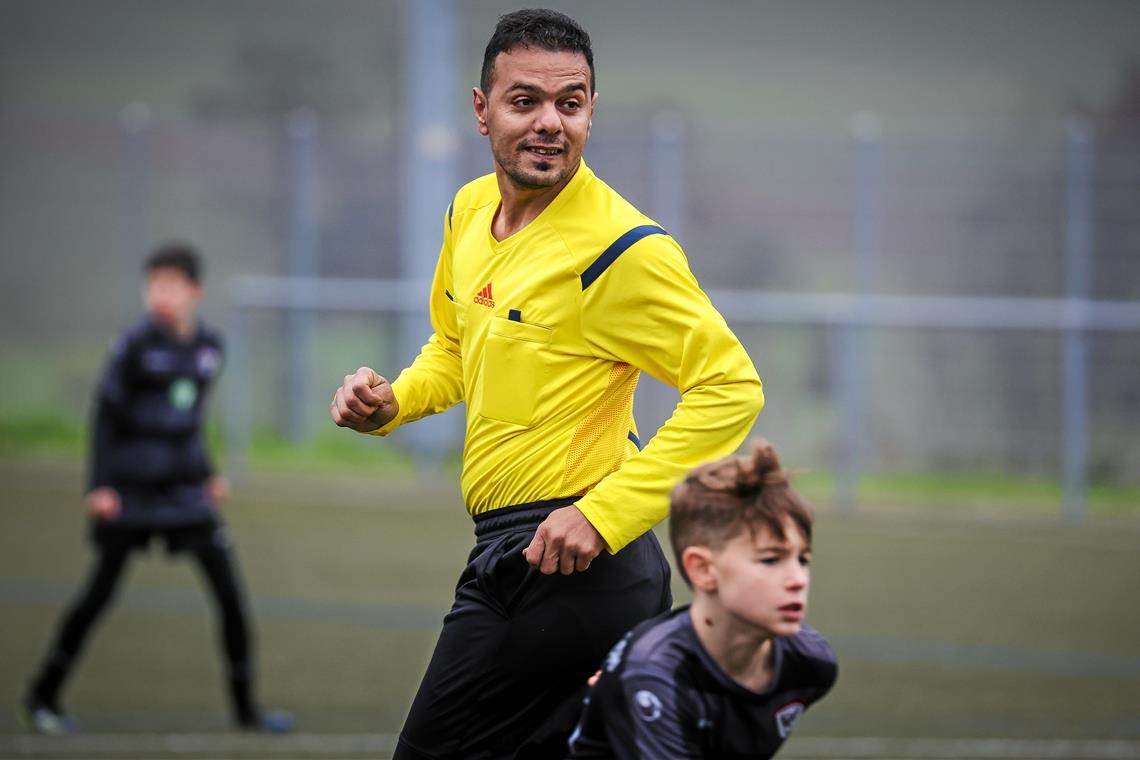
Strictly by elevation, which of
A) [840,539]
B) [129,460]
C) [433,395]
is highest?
[433,395]

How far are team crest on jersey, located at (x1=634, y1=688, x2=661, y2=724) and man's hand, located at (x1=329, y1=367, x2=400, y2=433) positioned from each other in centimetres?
107

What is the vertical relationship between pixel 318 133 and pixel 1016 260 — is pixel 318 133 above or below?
above

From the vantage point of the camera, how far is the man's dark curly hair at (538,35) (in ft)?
12.7

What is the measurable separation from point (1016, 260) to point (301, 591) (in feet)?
22.0

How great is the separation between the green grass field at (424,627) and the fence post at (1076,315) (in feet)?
1.53

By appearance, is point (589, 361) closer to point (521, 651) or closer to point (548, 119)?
point (548, 119)

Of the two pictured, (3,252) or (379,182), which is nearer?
(379,182)

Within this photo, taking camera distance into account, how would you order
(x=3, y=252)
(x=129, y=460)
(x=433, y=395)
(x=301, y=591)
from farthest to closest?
1. (x=3, y=252)
2. (x=301, y=591)
3. (x=129, y=460)
4. (x=433, y=395)

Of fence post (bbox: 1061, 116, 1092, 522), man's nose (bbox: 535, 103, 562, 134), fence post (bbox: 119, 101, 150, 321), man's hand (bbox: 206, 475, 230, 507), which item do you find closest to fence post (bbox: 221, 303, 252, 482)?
fence post (bbox: 119, 101, 150, 321)

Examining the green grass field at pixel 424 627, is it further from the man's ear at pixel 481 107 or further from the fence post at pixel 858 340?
the man's ear at pixel 481 107

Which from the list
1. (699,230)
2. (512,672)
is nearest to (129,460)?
(512,672)

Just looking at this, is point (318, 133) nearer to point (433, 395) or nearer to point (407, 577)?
point (407, 577)

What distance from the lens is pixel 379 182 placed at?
52.4ft

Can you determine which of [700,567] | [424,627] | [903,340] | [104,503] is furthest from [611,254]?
[903,340]
